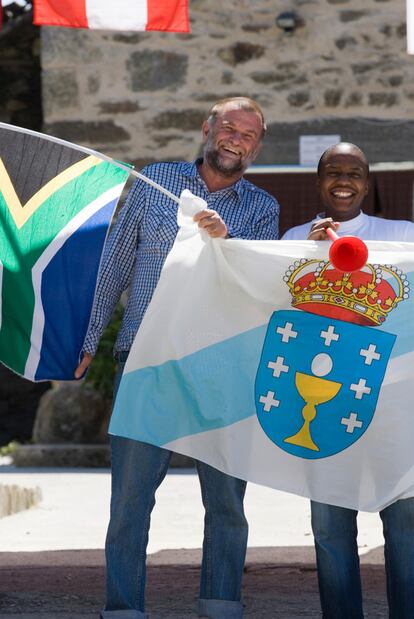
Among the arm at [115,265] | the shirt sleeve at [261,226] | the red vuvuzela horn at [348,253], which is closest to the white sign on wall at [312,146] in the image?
the shirt sleeve at [261,226]

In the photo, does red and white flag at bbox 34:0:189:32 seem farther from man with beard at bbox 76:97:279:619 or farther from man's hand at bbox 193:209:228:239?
man's hand at bbox 193:209:228:239

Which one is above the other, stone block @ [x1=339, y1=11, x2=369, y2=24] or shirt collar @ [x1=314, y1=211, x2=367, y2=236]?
stone block @ [x1=339, y1=11, x2=369, y2=24]

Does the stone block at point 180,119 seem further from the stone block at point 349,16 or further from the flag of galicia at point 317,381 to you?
the flag of galicia at point 317,381

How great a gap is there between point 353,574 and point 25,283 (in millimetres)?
1416

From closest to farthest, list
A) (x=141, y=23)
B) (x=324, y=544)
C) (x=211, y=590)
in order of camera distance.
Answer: (x=324, y=544) < (x=211, y=590) < (x=141, y=23)

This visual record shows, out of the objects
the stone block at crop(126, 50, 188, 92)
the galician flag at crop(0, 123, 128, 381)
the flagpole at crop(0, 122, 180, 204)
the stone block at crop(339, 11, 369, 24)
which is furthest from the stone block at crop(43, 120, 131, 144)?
the flagpole at crop(0, 122, 180, 204)

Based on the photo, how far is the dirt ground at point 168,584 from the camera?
15.5ft

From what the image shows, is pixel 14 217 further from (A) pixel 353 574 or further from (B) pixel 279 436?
(A) pixel 353 574

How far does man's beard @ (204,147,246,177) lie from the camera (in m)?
4.26

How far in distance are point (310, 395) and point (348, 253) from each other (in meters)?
0.45

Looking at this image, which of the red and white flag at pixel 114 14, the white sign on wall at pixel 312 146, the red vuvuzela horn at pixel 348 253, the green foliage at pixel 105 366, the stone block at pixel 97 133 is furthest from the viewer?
the stone block at pixel 97 133

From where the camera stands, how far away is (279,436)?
160 inches

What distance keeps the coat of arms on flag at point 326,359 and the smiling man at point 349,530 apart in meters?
0.15

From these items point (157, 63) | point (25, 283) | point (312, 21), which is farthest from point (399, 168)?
point (25, 283)
